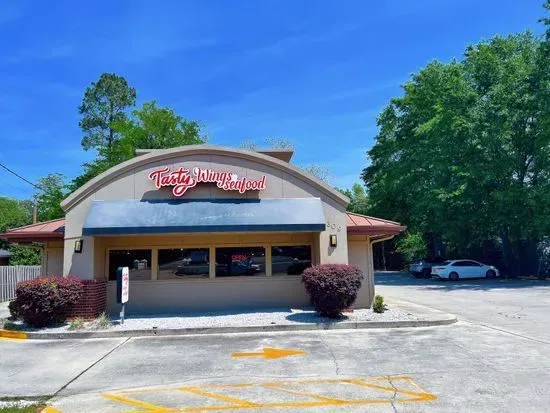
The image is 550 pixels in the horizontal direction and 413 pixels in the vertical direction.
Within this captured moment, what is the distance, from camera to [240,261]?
51.3 feet

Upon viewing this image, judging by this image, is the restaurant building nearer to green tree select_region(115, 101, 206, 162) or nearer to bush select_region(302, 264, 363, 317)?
bush select_region(302, 264, 363, 317)

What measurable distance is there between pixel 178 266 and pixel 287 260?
3.61m

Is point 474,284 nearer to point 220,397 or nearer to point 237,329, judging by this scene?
point 237,329

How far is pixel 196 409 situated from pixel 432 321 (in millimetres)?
8509

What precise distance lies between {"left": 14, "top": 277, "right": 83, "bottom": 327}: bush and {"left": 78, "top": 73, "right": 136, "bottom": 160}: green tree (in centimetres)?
3805

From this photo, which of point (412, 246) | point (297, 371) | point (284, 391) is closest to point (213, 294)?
point (297, 371)

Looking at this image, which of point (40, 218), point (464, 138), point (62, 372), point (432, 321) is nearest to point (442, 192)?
point (464, 138)

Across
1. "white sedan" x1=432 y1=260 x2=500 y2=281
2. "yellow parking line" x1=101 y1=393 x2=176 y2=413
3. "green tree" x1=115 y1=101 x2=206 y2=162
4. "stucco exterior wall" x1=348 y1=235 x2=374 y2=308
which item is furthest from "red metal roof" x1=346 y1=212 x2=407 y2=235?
"green tree" x1=115 y1=101 x2=206 y2=162

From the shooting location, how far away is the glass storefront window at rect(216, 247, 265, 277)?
15.6 m

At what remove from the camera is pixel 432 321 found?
12.9 meters

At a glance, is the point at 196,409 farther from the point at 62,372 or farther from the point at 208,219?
the point at 208,219

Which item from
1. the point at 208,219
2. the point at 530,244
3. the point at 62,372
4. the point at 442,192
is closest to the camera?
the point at 62,372

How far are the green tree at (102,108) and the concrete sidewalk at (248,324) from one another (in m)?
38.8

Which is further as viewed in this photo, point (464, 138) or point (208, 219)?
point (464, 138)
